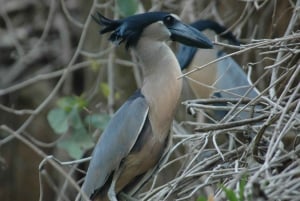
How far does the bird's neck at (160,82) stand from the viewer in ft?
7.50

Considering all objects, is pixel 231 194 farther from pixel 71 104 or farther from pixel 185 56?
pixel 185 56

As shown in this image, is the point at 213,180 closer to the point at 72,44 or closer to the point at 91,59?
the point at 91,59

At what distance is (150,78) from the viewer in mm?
2365

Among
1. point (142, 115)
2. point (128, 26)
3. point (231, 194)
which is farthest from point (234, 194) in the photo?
point (128, 26)

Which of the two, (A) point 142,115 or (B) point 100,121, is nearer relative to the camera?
(A) point 142,115

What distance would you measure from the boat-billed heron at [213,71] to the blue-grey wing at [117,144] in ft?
2.50

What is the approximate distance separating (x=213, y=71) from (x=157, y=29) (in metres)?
1.07

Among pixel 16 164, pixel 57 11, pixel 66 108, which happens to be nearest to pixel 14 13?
pixel 57 11

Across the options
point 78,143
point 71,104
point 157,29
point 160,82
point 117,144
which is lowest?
point 78,143

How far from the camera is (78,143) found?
297 cm

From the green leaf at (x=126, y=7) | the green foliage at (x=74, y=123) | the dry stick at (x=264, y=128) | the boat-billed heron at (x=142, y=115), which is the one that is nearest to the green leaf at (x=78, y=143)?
the green foliage at (x=74, y=123)

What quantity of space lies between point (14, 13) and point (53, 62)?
35cm

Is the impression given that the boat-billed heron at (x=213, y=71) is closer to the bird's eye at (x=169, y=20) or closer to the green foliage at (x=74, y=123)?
the green foliage at (x=74, y=123)

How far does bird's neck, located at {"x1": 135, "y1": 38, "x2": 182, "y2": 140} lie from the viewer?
229cm
